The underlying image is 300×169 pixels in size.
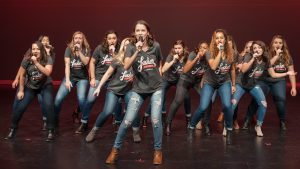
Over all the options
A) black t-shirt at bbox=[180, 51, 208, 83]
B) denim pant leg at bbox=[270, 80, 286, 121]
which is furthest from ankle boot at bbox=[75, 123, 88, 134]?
denim pant leg at bbox=[270, 80, 286, 121]

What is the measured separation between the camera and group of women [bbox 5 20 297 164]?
434 centimetres

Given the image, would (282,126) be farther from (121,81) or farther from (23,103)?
(23,103)

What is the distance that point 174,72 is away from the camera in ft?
19.7

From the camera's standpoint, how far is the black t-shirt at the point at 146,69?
4.28 metres

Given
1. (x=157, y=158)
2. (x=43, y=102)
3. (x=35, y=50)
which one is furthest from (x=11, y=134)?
(x=157, y=158)

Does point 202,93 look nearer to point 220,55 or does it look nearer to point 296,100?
point 220,55

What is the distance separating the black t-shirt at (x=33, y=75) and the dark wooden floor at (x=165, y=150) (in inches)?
26.4

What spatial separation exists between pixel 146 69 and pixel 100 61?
64.1 inches

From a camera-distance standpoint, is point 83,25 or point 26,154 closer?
point 26,154

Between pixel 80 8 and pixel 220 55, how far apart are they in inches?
241

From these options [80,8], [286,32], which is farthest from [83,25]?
[286,32]

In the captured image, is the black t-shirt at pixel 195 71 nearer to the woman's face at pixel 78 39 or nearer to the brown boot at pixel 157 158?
the woman's face at pixel 78 39

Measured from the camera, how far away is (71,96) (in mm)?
9031

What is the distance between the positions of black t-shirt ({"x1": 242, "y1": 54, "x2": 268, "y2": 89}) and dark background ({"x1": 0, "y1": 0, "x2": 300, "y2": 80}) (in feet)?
15.7
